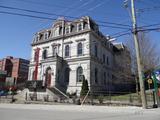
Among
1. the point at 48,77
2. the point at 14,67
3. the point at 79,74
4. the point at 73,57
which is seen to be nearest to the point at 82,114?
the point at 79,74

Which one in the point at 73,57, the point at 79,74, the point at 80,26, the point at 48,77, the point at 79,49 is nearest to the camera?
the point at 79,74

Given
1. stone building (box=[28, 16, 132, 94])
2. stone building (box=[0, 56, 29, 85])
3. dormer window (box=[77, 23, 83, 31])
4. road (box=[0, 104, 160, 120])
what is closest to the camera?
road (box=[0, 104, 160, 120])

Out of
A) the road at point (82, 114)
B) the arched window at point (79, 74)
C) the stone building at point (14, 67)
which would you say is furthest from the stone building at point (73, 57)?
the stone building at point (14, 67)

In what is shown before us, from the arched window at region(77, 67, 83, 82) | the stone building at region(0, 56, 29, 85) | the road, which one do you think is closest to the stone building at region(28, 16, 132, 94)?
the arched window at region(77, 67, 83, 82)

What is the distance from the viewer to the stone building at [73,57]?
1248 inches

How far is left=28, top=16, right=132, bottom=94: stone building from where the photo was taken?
31.7 m

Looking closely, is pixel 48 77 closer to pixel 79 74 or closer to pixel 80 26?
pixel 79 74

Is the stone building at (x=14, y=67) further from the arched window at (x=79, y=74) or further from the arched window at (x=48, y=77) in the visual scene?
the arched window at (x=79, y=74)

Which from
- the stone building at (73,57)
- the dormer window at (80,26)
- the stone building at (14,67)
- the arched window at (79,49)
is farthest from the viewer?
the stone building at (14,67)

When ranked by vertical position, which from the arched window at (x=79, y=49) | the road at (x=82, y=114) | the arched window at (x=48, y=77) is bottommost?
the road at (x=82, y=114)

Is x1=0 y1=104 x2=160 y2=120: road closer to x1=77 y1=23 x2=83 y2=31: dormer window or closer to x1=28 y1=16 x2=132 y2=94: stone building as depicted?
x1=28 y1=16 x2=132 y2=94: stone building

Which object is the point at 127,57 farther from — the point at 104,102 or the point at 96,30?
the point at 104,102

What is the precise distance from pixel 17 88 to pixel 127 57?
2080 cm

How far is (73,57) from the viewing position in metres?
33.2
